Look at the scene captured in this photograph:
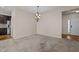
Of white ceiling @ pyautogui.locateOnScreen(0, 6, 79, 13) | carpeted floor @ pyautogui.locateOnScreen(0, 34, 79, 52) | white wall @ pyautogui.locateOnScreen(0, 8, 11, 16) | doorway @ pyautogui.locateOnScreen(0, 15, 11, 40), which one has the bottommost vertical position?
carpeted floor @ pyautogui.locateOnScreen(0, 34, 79, 52)

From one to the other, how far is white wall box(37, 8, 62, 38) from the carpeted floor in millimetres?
80

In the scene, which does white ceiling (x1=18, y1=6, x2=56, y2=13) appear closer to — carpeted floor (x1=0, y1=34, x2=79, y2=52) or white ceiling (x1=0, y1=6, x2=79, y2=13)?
white ceiling (x1=0, y1=6, x2=79, y2=13)

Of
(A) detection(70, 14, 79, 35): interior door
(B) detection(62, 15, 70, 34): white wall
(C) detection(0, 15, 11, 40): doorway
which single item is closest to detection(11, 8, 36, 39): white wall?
(C) detection(0, 15, 11, 40): doorway

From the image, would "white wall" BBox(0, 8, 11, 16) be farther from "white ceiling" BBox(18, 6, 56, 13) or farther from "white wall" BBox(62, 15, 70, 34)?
"white wall" BBox(62, 15, 70, 34)

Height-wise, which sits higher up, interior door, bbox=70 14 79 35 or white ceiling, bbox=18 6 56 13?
white ceiling, bbox=18 6 56 13

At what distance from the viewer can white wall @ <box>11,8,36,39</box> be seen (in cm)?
133

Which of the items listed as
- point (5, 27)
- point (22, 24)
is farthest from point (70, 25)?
point (5, 27)

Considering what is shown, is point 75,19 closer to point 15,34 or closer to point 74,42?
point 74,42

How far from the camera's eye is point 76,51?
4.19ft

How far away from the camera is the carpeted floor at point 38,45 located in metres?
1.29

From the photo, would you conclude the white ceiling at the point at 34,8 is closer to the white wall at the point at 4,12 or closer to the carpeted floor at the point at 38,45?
the white wall at the point at 4,12
